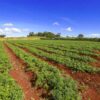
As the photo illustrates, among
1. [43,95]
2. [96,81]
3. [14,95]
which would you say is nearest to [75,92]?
[43,95]

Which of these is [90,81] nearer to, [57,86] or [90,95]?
[90,95]

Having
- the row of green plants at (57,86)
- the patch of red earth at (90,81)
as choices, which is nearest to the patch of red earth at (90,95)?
the patch of red earth at (90,81)

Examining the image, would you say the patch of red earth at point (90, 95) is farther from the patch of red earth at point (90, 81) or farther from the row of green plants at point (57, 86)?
the row of green plants at point (57, 86)

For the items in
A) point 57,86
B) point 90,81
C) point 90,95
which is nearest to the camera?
point 90,95

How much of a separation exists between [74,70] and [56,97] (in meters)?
4.71

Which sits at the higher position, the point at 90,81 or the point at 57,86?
the point at 57,86

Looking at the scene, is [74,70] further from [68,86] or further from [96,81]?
[68,86]

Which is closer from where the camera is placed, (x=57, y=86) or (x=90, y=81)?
(x=57, y=86)

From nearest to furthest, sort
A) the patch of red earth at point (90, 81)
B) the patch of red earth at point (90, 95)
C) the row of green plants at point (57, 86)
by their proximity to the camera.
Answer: the row of green plants at point (57, 86)
the patch of red earth at point (90, 95)
the patch of red earth at point (90, 81)

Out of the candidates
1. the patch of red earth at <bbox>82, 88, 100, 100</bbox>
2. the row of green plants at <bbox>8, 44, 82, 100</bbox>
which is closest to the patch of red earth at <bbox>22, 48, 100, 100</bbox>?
the patch of red earth at <bbox>82, 88, 100, 100</bbox>

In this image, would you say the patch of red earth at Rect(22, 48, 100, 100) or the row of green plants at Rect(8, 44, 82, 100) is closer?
the row of green plants at Rect(8, 44, 82, 100)

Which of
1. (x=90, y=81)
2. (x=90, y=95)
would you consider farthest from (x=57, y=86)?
(x=90, y=81)

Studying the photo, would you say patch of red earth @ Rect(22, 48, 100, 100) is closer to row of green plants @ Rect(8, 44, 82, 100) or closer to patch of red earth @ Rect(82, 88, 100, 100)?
patch of red earth @ Rect(82, 88, 100, 100)

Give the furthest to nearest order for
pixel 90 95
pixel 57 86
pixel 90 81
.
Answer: pixel 90 81, pixel 57 86, pixel 90 95
